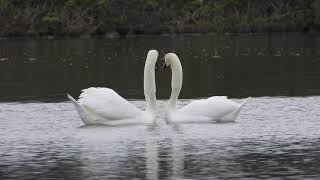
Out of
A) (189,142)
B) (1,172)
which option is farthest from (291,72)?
(1,172)

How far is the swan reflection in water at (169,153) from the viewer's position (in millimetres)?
13797

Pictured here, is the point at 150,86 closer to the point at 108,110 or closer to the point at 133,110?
the point at 133,110

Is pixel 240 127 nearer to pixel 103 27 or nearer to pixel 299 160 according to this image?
pixel 299 160

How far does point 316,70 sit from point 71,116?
53.9 feet

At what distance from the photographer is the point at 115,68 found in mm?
41062

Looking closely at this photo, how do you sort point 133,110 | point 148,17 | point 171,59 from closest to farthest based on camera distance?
point 133,110, point 171,59, point 148,17

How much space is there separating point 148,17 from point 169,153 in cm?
6986

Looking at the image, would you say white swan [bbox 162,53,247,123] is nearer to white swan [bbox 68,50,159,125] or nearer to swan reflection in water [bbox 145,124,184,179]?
white swan [bbox 68,50,159,125]

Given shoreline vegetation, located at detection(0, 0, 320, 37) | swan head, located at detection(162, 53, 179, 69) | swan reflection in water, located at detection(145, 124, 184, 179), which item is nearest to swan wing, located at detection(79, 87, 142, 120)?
swan reflection in water, located at detection(145, 124, 184, 179)

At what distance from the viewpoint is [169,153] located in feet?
50.6

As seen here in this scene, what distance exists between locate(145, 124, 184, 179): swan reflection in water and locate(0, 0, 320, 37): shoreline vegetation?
65230 mm

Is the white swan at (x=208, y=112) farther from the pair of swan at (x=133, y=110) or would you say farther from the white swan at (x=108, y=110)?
the white swan at (x=108, y=110)

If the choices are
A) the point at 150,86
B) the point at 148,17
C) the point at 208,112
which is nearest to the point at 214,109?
the point at 208,112

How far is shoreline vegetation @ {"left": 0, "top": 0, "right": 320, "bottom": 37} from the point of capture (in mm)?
83250
